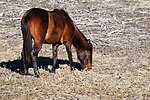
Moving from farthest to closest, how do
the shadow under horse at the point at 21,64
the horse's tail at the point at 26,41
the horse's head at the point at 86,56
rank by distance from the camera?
1. the horse's head at the point at 86,56
2. the shadow under horse at the point at 21,64
3. the horse's tail at the point at 26,41

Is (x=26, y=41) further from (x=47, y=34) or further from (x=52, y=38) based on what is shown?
(x=52, y=38)

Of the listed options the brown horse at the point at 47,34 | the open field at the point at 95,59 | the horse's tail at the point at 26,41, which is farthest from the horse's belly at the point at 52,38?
the open field at the point at 95,59

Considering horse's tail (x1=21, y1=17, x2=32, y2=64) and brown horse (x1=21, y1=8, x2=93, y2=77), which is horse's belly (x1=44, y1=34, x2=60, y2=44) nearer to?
brown horse (x1=21, y1=8, x2=93, y2=77)

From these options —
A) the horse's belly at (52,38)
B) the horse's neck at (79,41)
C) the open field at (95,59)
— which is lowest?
the open field at (95,59)

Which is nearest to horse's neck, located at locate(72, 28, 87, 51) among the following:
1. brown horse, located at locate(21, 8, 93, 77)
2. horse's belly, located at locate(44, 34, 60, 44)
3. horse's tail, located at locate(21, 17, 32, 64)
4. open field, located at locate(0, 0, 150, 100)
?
brown horse, located at locate(21, 8, 93, 77)

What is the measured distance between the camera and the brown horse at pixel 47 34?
29.7 ft

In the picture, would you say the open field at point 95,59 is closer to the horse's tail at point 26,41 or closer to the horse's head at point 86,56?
the horse's head at point 86,56

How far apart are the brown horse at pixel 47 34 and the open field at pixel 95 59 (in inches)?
16.2

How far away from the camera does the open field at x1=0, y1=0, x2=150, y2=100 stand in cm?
822

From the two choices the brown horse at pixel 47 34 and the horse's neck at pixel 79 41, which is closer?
the brown horse at pixel 47 34

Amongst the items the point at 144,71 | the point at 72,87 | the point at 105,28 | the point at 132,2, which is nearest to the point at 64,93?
the point at 72,87

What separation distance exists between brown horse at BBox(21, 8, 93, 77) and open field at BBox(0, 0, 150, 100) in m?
0.41

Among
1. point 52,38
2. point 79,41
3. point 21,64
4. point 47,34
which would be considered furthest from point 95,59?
point 47,34

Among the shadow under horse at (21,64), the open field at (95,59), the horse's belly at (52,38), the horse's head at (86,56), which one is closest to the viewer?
the open field at (95,59)
